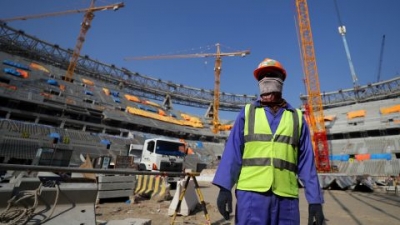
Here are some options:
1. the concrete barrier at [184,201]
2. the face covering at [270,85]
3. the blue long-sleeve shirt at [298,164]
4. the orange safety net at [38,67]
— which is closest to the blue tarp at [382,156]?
the concrete barrier at [184,201]

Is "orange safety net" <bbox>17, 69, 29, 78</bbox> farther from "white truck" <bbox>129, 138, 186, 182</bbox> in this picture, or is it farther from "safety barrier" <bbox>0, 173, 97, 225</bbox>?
"safety barrier" <bbox>0, 173, 97, 225</bbox>

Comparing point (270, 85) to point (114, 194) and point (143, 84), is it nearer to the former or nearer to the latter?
point (114, 194)

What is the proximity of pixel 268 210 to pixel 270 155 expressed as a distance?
488 mm

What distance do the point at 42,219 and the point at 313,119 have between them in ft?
154

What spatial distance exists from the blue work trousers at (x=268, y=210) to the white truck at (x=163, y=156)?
12078 millimetres

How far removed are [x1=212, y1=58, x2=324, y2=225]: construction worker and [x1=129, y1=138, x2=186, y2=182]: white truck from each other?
11912 mm

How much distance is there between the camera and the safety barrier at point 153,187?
384 inches

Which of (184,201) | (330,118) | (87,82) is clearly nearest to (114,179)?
(184,201)

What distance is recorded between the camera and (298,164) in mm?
2543

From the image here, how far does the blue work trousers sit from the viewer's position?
7.10ft

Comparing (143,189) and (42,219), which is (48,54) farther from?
(42,219)

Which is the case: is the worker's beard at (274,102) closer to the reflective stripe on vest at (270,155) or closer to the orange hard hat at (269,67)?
the reflective stripe on vest at (270,155)

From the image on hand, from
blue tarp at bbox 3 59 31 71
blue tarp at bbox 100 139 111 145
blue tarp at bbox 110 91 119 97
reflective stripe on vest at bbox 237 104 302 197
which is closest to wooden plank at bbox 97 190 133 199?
reflective stripe on vest at bbox 237 104 302 197

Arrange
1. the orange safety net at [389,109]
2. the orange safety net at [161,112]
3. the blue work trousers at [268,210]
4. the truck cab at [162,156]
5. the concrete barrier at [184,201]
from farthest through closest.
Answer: the orange safety net at [161,112]
the orange safety net at [389,109]
the truck cab at [162,156]
the concrete barrier at [184,201]
the blue work trousers at [268,210]
